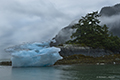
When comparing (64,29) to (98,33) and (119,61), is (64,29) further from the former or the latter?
(119,61)

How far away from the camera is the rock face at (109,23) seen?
224 ft

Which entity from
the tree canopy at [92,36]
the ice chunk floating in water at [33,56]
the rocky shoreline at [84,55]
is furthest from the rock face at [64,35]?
the ice chunk floating in water at [33,56]

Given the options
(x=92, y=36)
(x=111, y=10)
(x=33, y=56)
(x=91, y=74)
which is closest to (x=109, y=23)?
(x=111, y=10)

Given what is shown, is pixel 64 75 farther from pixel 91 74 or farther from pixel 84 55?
pixel 84 55

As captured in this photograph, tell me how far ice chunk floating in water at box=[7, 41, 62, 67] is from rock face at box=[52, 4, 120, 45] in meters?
43.8

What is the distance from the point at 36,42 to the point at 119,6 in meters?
60.5

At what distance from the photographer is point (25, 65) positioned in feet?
76.0

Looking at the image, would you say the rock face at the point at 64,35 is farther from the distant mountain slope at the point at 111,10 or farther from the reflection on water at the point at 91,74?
the reflection on water at the point at 91,74

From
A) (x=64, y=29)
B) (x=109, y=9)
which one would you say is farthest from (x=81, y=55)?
(x=109, y=9)

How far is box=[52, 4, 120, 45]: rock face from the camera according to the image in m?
68.4

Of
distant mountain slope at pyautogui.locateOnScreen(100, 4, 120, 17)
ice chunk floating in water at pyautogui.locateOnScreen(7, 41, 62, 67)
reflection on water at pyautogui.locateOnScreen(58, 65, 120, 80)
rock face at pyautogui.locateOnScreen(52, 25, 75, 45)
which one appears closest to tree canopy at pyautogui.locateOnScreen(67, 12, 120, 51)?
ice chunk floating in water at pyautogui.locateOnScreen(7, 41, 62, 67)

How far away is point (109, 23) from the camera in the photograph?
72625mm

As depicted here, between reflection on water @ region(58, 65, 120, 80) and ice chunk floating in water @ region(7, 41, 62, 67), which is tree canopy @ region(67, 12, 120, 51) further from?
reflection on water @ region(58, 65, 120, 80)

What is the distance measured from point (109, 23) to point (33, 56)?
58602 mm
